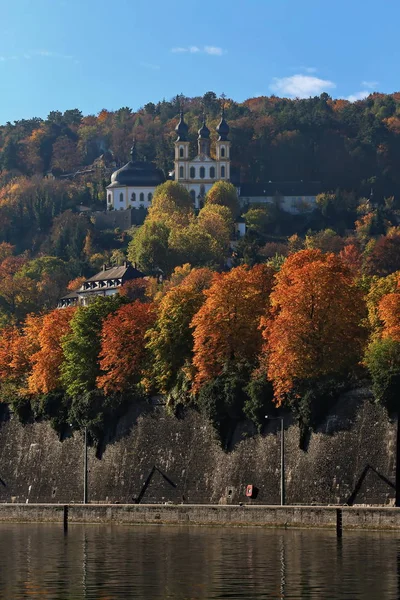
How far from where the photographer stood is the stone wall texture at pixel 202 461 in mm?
84500

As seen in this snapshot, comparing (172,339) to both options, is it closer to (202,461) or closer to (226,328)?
(226,328)

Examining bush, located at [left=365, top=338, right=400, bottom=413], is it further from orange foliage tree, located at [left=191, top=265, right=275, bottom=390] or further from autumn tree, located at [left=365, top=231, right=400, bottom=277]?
autumn tree, located at [left=365, top=231, right=400, bottom=277]

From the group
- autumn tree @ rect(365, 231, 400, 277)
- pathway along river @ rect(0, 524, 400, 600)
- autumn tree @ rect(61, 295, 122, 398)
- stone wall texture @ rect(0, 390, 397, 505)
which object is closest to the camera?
pathway along river @ rect(0, 524, 400, 600)

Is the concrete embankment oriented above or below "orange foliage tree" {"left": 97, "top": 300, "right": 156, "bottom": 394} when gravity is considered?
below

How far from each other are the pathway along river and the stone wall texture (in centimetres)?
709

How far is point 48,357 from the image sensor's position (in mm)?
109312

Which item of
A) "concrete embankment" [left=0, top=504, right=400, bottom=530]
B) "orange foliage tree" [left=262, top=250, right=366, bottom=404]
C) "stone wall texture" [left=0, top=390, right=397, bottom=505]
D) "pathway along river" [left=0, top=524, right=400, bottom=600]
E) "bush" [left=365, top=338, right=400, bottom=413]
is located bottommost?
"pathway along river" [left=0, top=524, right=400, bottom=600]

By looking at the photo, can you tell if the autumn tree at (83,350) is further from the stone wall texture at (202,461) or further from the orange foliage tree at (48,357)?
the stone wall texture at (202,461)

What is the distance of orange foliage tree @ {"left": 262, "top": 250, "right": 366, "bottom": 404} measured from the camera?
90125 mm

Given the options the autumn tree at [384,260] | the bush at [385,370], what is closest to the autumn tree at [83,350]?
the bush at [385,370]

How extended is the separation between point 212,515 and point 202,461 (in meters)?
11.5

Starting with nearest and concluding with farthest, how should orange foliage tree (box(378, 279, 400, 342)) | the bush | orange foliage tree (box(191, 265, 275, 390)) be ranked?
the bush, orange foliage tree (box(378, 279, 400, 342)), orange foliage tree (box(191, 265, 275, 390))

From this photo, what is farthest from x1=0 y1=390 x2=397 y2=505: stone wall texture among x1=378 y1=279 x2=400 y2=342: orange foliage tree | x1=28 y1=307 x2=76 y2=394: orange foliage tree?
x1=378 y1=279 x2=400 y2=342: orange foliage tree

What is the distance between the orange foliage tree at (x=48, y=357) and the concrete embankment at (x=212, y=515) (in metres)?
15.0
